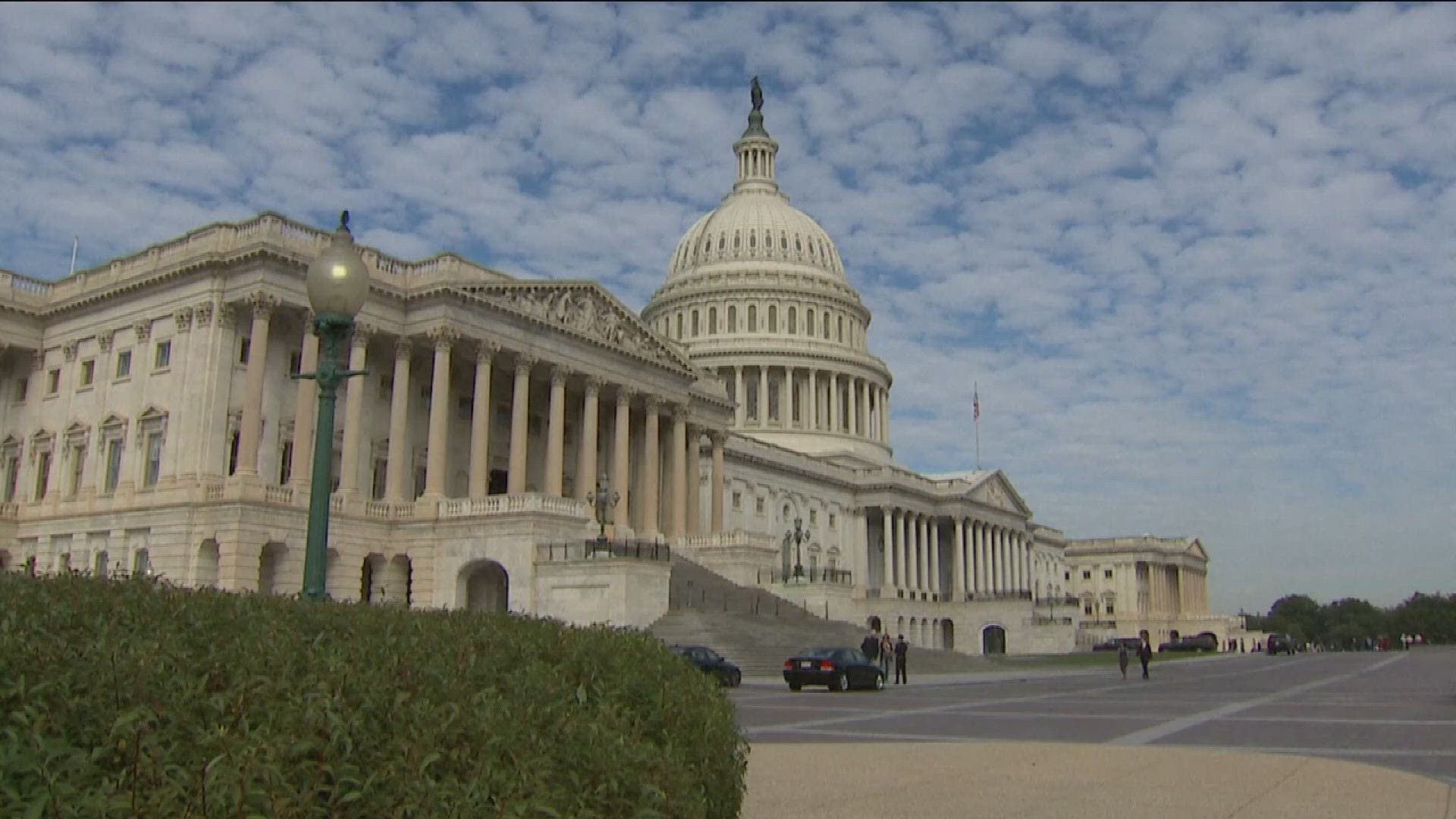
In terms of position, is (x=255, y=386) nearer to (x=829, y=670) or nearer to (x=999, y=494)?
(x=829, y=670)

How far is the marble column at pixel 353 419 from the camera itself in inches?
2077

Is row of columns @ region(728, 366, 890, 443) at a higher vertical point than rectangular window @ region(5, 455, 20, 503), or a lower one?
higher

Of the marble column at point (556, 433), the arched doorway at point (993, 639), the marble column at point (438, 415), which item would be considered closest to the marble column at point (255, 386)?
the marble column at point (438, 415)

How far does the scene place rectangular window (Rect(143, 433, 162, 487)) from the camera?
52.0 metres

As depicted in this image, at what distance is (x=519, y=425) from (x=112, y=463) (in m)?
16.9

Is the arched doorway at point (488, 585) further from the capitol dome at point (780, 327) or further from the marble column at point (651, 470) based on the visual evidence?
the capitol dome at point (780, 327)

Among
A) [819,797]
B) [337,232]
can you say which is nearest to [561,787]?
[819,797]

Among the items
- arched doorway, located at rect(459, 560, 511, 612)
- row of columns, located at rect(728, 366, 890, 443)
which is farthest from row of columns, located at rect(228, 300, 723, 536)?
row of columns, located at rect(728, 366, 890, 443)

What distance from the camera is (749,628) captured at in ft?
175

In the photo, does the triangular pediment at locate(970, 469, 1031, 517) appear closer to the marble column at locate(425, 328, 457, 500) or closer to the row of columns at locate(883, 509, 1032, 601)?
the row of columns at locate(883, 509, 1032, 601)

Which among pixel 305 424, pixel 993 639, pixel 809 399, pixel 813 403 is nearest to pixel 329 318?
pixel 305 424

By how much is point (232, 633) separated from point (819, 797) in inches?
307

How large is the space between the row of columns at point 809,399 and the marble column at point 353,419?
68.2 metres

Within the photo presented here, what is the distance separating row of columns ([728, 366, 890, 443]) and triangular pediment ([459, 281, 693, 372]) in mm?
53295
